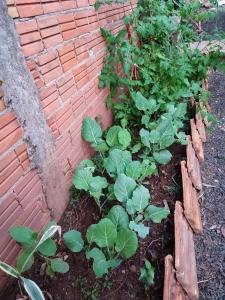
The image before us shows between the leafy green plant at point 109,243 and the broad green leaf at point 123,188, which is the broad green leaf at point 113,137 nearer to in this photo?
the broad green leaf at point 123,188

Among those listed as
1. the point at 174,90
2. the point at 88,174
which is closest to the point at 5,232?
the point at 88,174

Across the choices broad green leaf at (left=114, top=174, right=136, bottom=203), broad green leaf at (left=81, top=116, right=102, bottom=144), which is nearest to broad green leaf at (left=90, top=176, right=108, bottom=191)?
broad green leaf at (left=114, top=174, right=136, bottom=203)

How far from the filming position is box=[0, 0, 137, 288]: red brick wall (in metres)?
1.51

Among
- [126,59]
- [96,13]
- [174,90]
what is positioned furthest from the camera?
[174,90]

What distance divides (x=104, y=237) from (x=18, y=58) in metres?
1.13

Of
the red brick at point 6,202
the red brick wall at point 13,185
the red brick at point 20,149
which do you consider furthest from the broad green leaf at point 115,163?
the red brick at point 6,202

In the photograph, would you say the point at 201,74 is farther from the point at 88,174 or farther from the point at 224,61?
the point at 88,174

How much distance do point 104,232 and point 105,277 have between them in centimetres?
32

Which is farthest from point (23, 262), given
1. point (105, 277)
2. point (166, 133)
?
point (166, 133)

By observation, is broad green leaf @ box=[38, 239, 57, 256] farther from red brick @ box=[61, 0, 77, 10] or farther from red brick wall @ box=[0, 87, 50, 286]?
red brick @ box=[61, 0, 77, 10]

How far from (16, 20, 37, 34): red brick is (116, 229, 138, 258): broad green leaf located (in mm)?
1297

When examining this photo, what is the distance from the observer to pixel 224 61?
3604mm

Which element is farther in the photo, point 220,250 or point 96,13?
point 96,13

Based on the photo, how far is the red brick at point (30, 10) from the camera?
5.20 feet
